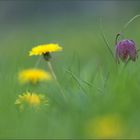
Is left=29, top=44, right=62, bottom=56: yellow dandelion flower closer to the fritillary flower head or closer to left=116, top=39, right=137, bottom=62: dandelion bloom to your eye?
the fritillary flower head

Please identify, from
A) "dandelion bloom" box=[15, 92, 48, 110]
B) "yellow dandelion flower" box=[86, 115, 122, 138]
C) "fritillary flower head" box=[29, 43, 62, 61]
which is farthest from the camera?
"fritillary flower head" box=[29, 43, 62, 61]

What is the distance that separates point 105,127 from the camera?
5.21 feet

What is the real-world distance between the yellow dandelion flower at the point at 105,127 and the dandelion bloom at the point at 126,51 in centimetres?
82

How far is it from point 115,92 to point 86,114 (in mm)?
215

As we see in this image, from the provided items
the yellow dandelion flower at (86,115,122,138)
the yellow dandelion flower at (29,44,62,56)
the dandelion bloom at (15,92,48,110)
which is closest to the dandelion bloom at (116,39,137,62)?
the yellow dandelion flower at (29,44,62,56)

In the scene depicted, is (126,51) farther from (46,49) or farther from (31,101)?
(31,101)

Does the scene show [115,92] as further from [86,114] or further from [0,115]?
[0,115]

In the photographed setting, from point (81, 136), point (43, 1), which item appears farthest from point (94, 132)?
point (43, 1)

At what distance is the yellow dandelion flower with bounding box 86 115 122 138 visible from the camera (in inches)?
61.1

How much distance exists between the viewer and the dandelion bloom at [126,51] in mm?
2492

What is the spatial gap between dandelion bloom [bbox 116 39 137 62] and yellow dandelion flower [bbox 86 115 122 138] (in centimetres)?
82

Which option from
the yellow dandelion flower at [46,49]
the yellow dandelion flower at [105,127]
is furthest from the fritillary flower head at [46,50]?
the yellow dandelion flower at [105,127]

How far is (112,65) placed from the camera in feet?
8.11

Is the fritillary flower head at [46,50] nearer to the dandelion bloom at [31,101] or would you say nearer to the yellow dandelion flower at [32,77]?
the yellow dandelion flower at [32,77]
